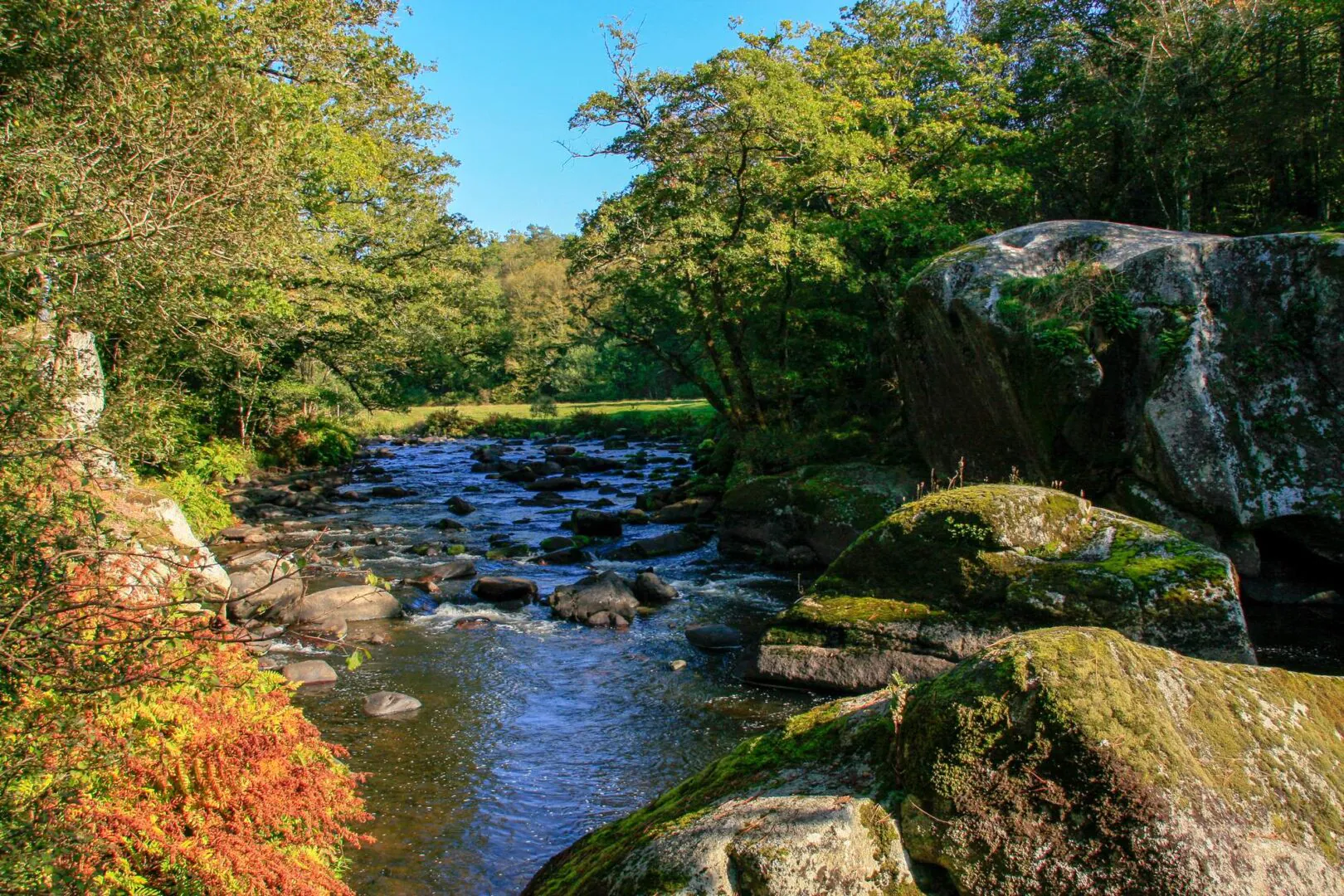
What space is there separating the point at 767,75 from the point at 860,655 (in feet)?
53.8

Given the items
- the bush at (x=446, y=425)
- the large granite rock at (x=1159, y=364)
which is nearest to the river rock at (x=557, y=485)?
the large granite rock at (x=1159, y=364)

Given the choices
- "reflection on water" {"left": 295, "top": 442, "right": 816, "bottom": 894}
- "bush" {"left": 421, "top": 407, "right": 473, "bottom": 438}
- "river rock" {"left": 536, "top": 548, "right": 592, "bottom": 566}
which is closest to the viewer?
"reflection on water" {"left": 295, "top": 442, "right": 816, "bottom": 894}

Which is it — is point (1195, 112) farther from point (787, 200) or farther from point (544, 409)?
point (544, 409)

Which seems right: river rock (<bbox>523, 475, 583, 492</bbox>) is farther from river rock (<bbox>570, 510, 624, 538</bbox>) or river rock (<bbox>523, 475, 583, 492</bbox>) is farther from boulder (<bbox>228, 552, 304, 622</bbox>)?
boulder (<bbox>228, 552, 304, 622</bbox>)

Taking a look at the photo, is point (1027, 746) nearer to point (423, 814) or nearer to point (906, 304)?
point (423, 814)

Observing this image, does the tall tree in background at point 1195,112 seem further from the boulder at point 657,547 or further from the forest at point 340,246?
the boulder at point 657,547

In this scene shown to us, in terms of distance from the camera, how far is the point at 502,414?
58812 mm

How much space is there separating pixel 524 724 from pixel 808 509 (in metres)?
10.0

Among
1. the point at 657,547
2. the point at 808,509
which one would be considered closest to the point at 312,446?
the point at 657,547

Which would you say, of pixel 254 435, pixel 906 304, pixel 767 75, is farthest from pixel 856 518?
pixel 254 435

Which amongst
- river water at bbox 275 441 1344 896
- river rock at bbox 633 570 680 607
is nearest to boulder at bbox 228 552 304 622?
river water at bbox 275 441 1344 896

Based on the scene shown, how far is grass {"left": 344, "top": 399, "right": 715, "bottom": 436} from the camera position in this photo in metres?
50.8

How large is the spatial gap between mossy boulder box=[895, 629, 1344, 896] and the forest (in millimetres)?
3852

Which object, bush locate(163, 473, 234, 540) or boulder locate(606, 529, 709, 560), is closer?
bush locate(163, 473, 234, 540)
